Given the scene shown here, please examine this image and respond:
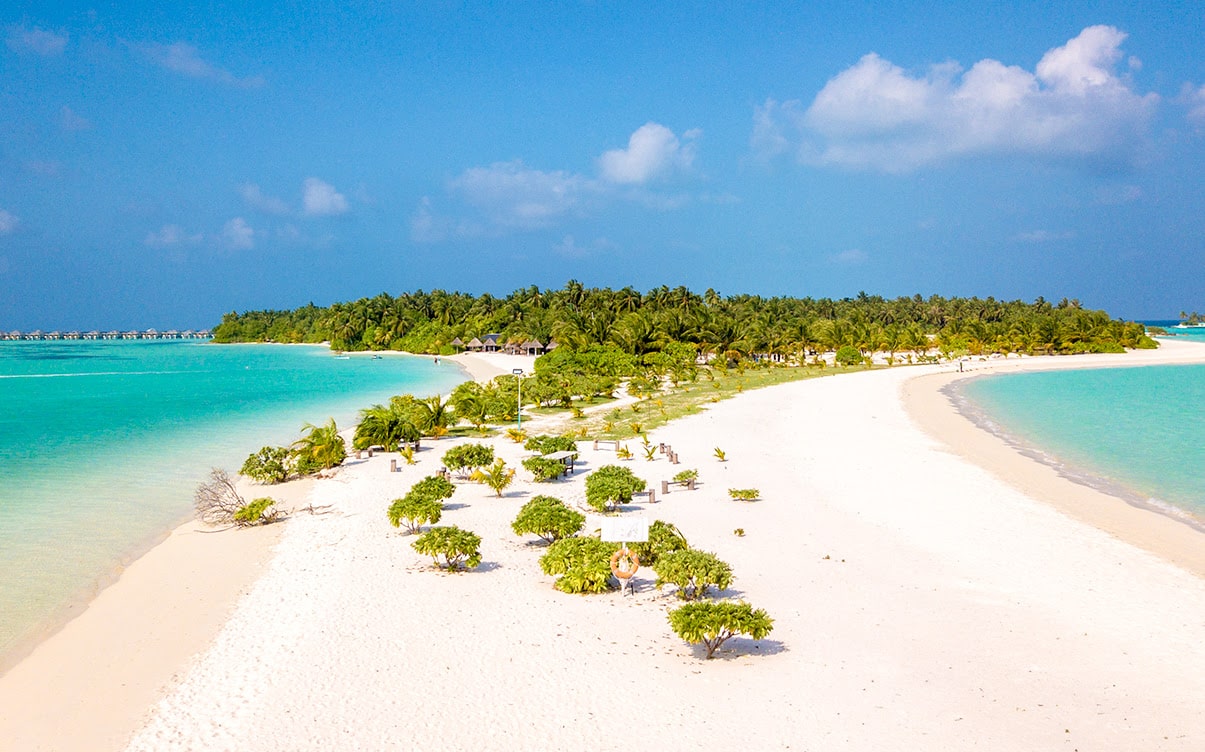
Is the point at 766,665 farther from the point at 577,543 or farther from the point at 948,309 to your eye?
the point at 948,309

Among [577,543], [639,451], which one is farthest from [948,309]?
[577,543]

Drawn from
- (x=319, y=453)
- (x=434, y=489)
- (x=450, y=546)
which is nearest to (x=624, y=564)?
(x=450, y=546)

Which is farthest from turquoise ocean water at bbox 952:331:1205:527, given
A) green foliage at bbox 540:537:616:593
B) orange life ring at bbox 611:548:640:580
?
green foliage at bbox 540:537:616:593

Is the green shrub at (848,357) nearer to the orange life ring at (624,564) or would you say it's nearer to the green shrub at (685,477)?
the green shrub at (685,477)

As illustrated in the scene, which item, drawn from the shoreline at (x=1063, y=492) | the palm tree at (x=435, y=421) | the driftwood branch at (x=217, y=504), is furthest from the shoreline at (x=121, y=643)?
the shoreline at (x=1063, y=492)

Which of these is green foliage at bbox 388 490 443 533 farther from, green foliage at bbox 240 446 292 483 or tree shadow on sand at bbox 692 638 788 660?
green foliage at bbox 240 446 292 483

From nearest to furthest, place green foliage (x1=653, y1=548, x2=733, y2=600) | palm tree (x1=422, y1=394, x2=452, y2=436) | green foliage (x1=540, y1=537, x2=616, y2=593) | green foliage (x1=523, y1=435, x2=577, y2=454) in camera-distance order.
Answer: green foliage (x1=653, y1=548, x2=733, y2=600), green foliage (x1=540, y1=537, x2=616, y2=593), green foliage (x1=523, y1=435, x2=577, y2=454), palm tree (x1=422, y1=394, x2=452, y2=436)

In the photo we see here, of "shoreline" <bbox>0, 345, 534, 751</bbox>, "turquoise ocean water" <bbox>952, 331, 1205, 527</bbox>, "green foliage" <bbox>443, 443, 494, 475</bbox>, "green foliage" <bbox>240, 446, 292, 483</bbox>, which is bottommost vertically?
"turquoise ocean water" <bbox>952, 331, 1205, 527</bbox>
